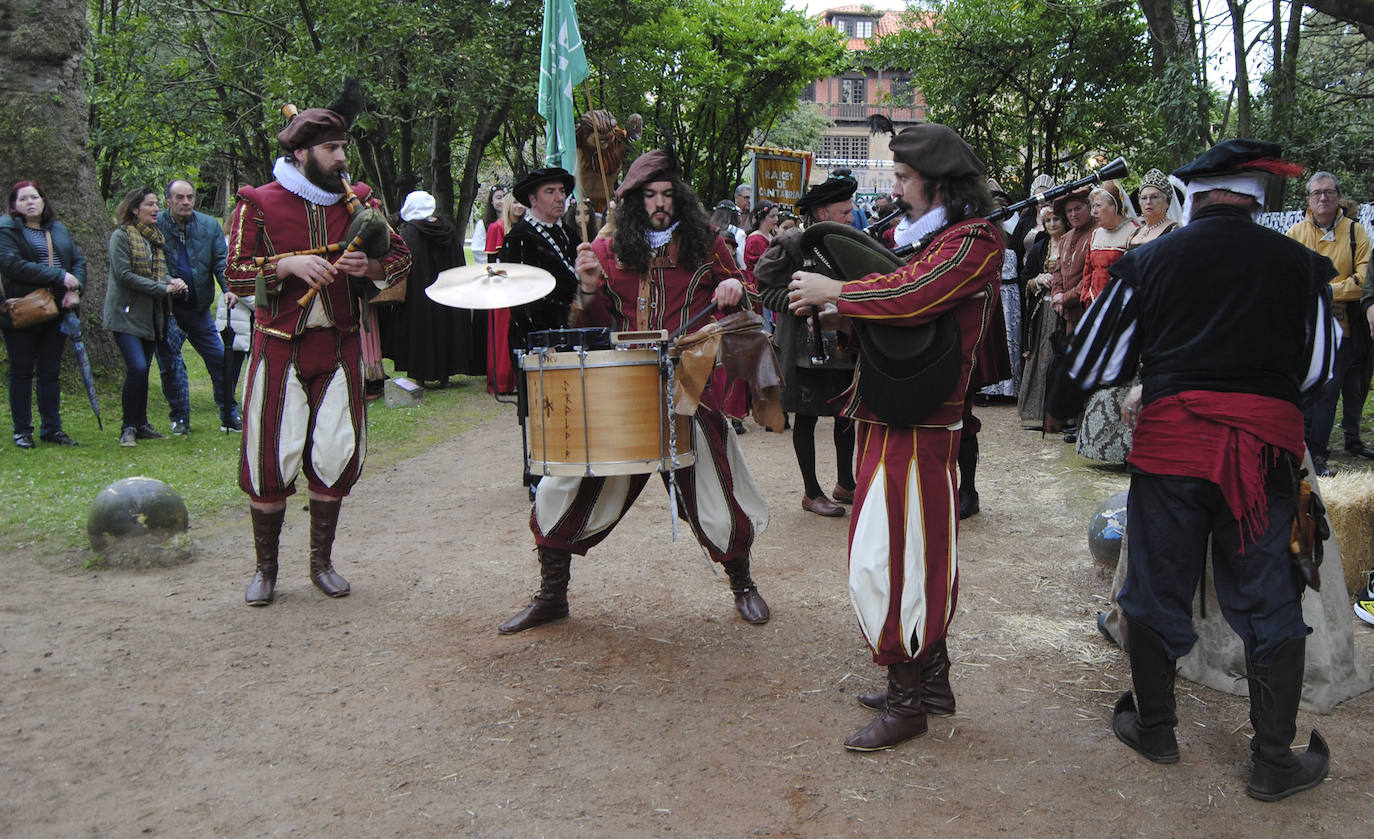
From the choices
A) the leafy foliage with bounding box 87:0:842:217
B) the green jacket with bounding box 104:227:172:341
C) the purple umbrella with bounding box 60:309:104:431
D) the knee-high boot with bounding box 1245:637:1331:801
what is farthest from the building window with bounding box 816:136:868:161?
the knee-high boot with bounding box 1245:637:1331:801

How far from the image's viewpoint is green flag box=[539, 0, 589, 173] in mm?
6086

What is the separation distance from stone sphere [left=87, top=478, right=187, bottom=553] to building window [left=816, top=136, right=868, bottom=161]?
235 feet

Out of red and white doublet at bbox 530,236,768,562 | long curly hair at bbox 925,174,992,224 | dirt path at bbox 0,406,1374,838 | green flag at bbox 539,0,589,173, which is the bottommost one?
dirt path at bbox 0,406,1374,838

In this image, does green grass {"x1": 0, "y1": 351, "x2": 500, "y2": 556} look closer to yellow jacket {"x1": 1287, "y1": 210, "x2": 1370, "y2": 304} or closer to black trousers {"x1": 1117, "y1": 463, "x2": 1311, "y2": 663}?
black trousers {"x1": 1117, "y1": 463, "x2": 1311, "y2": 663}

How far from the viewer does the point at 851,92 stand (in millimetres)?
74438

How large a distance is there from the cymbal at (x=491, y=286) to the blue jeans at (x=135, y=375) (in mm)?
5688

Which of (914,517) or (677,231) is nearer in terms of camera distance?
(914,517)

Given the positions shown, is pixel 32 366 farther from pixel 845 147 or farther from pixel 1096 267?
pixel 845 147

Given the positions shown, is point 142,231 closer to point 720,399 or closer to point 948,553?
point 720,399

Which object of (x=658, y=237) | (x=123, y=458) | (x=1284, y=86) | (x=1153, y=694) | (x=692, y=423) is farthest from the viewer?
(x=1284, y=86)

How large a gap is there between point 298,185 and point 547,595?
2.26m

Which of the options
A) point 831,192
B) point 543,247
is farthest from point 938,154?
point 543,247

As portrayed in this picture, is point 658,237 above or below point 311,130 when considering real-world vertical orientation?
below

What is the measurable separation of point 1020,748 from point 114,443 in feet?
26.6
